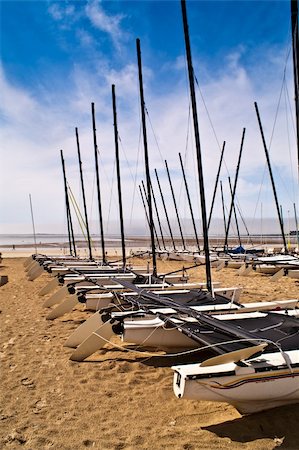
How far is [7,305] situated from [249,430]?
8135 mm

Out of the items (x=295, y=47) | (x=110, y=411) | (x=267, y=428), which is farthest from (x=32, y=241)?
(x=267, y=428)

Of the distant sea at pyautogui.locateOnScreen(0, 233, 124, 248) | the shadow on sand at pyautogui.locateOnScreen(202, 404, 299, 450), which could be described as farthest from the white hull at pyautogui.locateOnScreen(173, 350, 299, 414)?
the distant sea at pyautogui.locateOnScreen(0, 233, 124, 248)

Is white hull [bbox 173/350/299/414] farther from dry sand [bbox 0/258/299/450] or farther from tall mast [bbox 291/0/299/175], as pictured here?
tall mast [bbox 291/0/299/175]

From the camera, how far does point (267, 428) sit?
3668 mm

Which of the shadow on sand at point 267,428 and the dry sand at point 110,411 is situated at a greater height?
the dry sand at point 110,411

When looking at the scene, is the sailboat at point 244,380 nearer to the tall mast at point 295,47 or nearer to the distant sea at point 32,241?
the tall mast at point 295,47

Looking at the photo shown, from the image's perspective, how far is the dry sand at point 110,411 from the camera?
3504 mm

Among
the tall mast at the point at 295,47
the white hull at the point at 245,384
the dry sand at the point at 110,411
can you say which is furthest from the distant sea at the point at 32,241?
the white hull at the point at 245,384

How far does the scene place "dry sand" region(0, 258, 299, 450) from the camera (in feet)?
11.5

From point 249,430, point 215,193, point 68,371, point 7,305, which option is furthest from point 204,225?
point 215,193

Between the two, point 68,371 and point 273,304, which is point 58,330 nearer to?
point 68,371

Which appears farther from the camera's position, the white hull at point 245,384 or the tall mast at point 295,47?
the tall mast at point 295,47

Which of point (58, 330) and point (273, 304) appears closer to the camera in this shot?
point (273, 304)

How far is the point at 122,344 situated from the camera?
6551mm
